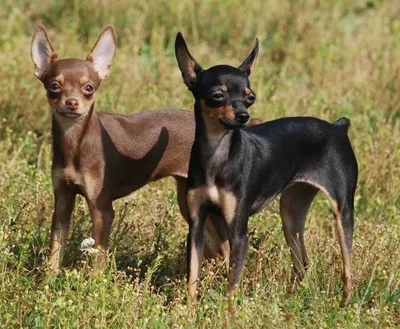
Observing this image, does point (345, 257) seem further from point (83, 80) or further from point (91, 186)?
point (83, 80)

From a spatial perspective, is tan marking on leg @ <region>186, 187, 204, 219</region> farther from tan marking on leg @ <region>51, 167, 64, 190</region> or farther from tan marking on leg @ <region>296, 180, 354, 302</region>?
tan marking on leg @ <region>51, 167, 64, 190</region>

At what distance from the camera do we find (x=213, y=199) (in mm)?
6652

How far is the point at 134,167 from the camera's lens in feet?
25.4

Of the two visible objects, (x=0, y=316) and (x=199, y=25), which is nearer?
(x=0, y=316)

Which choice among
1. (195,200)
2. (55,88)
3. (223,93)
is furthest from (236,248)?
(55,88)

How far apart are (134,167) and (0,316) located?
6.01 feet

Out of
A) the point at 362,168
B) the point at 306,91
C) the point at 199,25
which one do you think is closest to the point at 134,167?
the point at 362,168

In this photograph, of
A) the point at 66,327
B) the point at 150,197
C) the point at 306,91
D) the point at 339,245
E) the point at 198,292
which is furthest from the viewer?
the point at 306,91

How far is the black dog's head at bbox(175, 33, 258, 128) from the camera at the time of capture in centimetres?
641

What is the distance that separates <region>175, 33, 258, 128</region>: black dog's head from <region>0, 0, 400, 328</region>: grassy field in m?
1.01

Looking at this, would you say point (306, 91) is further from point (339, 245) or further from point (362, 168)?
point (339, 245)

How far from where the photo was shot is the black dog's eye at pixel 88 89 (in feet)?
23.7

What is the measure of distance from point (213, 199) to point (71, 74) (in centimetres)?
141

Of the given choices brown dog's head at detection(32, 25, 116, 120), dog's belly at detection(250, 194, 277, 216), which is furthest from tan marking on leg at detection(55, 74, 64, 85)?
dog's belly at detection(250, 194, 277, 216)
